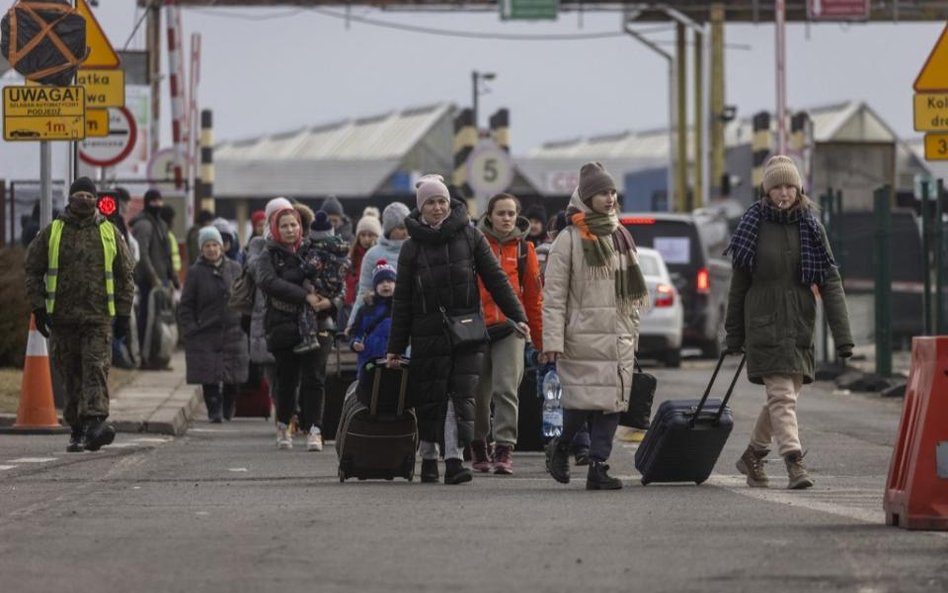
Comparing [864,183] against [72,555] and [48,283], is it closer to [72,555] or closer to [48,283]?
[48,283]

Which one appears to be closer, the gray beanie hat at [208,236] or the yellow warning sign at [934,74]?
the yellow warning sign at [934,74]

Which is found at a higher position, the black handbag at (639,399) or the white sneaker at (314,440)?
the black handbag at (639,399)

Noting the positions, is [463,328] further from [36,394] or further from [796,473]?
[36,394]

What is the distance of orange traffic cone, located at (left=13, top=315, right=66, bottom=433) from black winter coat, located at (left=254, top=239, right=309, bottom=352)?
2.09 meters

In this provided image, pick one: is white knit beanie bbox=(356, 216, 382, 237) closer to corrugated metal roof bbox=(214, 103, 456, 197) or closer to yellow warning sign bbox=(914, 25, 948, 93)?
yellow warning sign bbox=(914, 25, 948, 93)

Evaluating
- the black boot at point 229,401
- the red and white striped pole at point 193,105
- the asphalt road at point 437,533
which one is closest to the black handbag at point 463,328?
the asphalt road at point 437,533

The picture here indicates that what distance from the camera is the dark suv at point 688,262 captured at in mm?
32375

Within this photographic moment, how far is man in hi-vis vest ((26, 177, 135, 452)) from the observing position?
16.8 m

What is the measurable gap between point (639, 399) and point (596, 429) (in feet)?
3.70

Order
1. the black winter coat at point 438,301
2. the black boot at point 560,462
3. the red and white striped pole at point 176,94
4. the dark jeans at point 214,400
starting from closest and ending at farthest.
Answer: the black boot at point 560,462 < the black winter coat at point 438,301 < the dark jeans at point 214,400 < the red and white striped pole at point 176,94

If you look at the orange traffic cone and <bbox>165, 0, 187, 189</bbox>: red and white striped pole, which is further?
<bbox>165, 0, 187, 189</bbox>: red and white striped pole

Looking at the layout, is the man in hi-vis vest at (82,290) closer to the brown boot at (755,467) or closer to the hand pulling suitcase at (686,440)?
the hand pulling suitcase at (686,440)

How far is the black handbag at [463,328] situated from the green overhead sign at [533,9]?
45.5 metres

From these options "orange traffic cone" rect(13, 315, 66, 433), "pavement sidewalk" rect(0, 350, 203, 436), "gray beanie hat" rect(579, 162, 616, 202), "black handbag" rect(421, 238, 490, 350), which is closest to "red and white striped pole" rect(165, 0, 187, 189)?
"pavement sidewalk" rect(0, 350, 203, 436)
